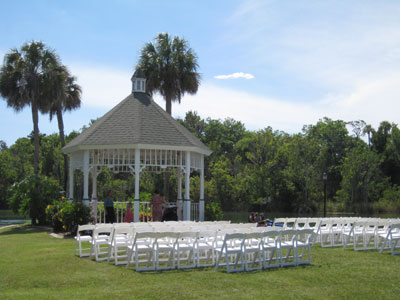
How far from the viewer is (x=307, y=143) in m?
53.5

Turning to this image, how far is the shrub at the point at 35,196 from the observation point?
23844 mm

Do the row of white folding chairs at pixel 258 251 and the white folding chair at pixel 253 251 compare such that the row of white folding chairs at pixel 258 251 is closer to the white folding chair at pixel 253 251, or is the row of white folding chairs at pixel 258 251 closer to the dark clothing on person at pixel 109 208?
the white folding chair at pixel 253 251

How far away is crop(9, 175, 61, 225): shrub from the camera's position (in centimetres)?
2384

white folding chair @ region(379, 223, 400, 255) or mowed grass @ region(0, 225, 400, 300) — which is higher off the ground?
white folding chair @ region(379, 223, 400, 255)

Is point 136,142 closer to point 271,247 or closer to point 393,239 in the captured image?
point 271,247

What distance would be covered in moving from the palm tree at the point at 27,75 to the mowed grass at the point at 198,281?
15.5 metres

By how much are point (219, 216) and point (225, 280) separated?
13337 mm

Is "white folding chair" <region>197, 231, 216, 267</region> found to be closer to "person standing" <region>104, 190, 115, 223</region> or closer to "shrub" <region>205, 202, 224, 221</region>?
"person standing" <region>104, 190, 115, 223</region>

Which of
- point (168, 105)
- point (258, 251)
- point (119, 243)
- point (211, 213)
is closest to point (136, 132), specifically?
point (211, 213)

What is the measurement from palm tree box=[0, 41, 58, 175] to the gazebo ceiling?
6.38m

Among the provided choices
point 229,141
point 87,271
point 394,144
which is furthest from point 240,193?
point 87,271

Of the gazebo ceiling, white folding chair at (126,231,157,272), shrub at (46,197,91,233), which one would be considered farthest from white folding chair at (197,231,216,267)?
shrub at (46,197,91,233)

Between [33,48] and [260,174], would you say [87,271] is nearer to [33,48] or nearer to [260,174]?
[33,48]

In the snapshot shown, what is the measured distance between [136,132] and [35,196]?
27.5 feet
